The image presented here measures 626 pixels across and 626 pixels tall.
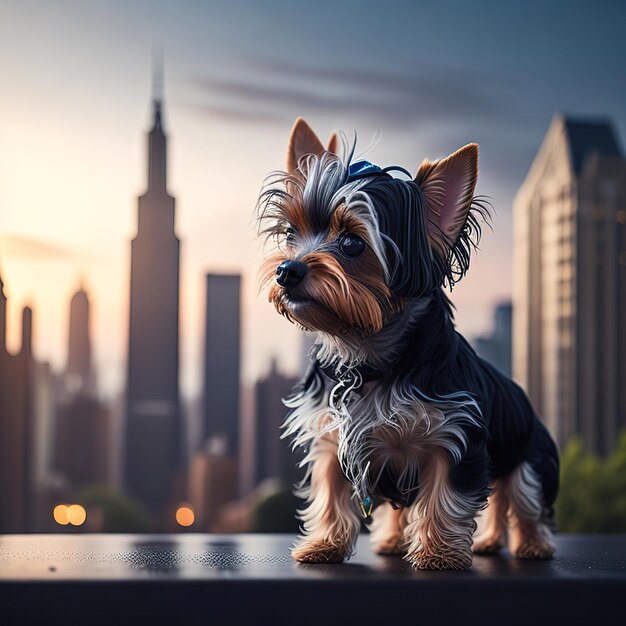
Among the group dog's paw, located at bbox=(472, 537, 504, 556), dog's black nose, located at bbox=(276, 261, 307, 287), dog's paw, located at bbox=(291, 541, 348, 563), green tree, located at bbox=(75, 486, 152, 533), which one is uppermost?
dog's black nose, located at bbox=(276, 261, 307, 287)

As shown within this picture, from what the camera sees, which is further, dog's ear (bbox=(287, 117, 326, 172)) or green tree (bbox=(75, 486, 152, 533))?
green tree (bbox=(75, 486, 152, 533))

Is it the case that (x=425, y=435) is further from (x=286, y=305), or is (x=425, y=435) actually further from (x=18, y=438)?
(x=18, y=438)

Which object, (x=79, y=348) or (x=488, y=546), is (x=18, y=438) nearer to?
(x=79, y=348)

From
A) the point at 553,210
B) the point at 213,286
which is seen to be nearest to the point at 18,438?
the point at 213,286

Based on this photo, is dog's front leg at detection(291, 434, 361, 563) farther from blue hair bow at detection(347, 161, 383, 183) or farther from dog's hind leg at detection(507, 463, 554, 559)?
blue hair bow at detection(347, 161, 383, 183)

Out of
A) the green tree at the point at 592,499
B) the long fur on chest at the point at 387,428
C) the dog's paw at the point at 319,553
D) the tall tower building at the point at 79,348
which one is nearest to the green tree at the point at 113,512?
the tall tower building at the point at 79,348

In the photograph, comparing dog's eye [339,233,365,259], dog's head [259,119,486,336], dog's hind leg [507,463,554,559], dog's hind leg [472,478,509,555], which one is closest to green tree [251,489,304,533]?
dog's hind leg [472,478,509,555]
